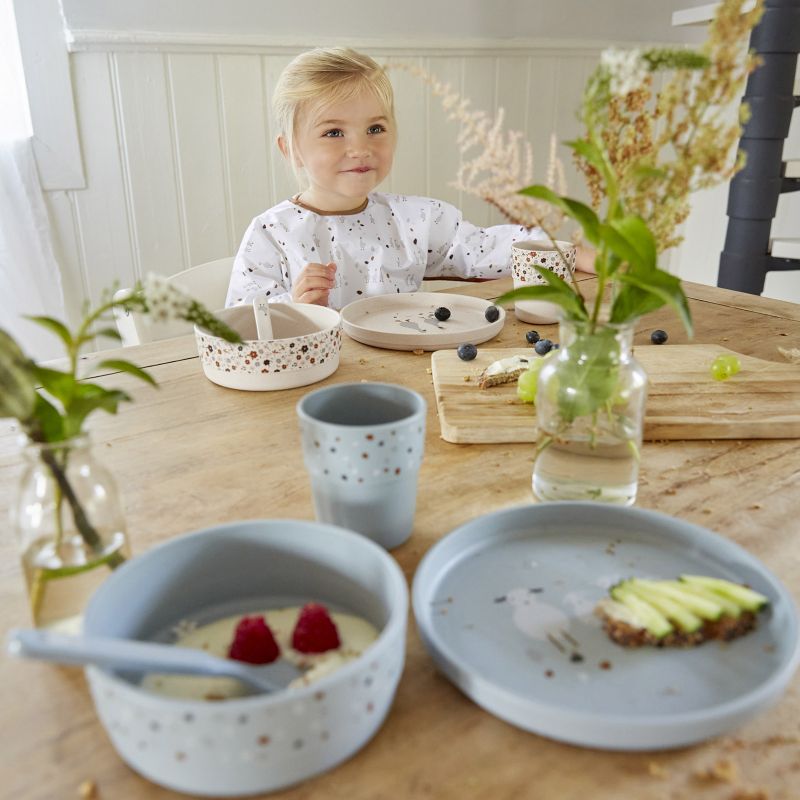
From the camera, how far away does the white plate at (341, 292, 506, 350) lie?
1316mm

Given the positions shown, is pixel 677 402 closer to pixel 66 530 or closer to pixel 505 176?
pixel 505 176

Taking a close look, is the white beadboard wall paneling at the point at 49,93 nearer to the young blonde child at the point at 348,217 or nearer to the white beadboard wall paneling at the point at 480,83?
the young blonde child at the point at 348,217

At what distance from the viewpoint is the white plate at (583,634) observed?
20.0 inches

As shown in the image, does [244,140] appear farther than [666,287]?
Yes

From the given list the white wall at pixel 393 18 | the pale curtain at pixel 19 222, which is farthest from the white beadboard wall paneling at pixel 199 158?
the pale curtain at pixel 19 222

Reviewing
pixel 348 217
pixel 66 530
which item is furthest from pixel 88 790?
pixel 348 217

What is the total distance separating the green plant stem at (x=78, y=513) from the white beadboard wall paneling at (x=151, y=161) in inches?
78.5

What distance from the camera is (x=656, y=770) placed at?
0.49 metres

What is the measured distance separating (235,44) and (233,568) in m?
2.15

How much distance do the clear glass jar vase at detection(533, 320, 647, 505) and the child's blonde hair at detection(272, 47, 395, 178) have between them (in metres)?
1.26

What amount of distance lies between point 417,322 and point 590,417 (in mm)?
699

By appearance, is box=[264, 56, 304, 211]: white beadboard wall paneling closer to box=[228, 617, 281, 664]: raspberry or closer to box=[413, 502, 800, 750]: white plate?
box=[413, 502, 800, 750]: white plate

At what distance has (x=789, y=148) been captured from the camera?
2811mm

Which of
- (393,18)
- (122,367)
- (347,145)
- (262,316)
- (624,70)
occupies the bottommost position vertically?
(262,316)
